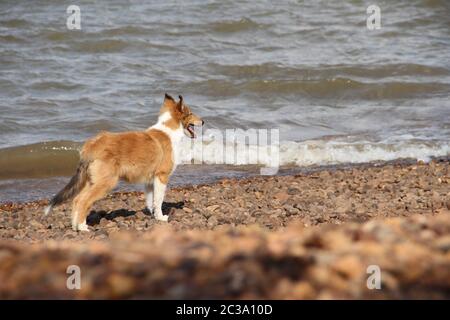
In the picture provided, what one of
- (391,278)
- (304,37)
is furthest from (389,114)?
(391,278)

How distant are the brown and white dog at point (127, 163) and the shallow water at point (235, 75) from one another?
12.9ft

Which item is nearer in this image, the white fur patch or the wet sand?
the wet sand

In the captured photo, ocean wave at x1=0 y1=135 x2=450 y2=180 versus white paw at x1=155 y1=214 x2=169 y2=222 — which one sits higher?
ocean wave at x1=0 y1=135 x2=450 y2=180

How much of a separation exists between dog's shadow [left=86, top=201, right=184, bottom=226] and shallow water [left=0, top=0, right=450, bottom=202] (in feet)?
10.0

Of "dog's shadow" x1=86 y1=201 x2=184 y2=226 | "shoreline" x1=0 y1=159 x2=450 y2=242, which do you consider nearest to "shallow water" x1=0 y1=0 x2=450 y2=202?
"shoreline" x1=0 y1=159 x2=450 y2=242

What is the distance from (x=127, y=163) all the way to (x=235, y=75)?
1093 cm

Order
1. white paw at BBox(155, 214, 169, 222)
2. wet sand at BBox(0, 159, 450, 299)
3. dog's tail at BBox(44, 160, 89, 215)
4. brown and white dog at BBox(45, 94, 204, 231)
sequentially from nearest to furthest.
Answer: wet sand at BBox(0, 159, 450, 299), brown and white dog at BBox(45, 94, 204, 231), dog's tail at BBox(44, 160, 89, 215), white paw at BBox(155, 214, 169, 222)

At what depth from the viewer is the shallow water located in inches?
575

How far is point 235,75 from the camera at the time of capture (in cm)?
1933

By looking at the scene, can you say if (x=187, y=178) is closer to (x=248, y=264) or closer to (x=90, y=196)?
(x=90, y=196)

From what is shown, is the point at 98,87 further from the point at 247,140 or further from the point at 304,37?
the point at 304,37

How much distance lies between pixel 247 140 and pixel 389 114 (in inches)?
153

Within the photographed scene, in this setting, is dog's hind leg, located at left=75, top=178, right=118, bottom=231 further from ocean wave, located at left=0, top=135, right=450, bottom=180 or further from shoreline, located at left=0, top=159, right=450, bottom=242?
ocean wave, located at left=0, top=135, right=450, bottom=180

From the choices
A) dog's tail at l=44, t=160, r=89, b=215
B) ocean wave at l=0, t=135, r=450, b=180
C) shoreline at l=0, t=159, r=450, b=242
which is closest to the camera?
dog's tail at l=44, t=160, r=89, b=215
